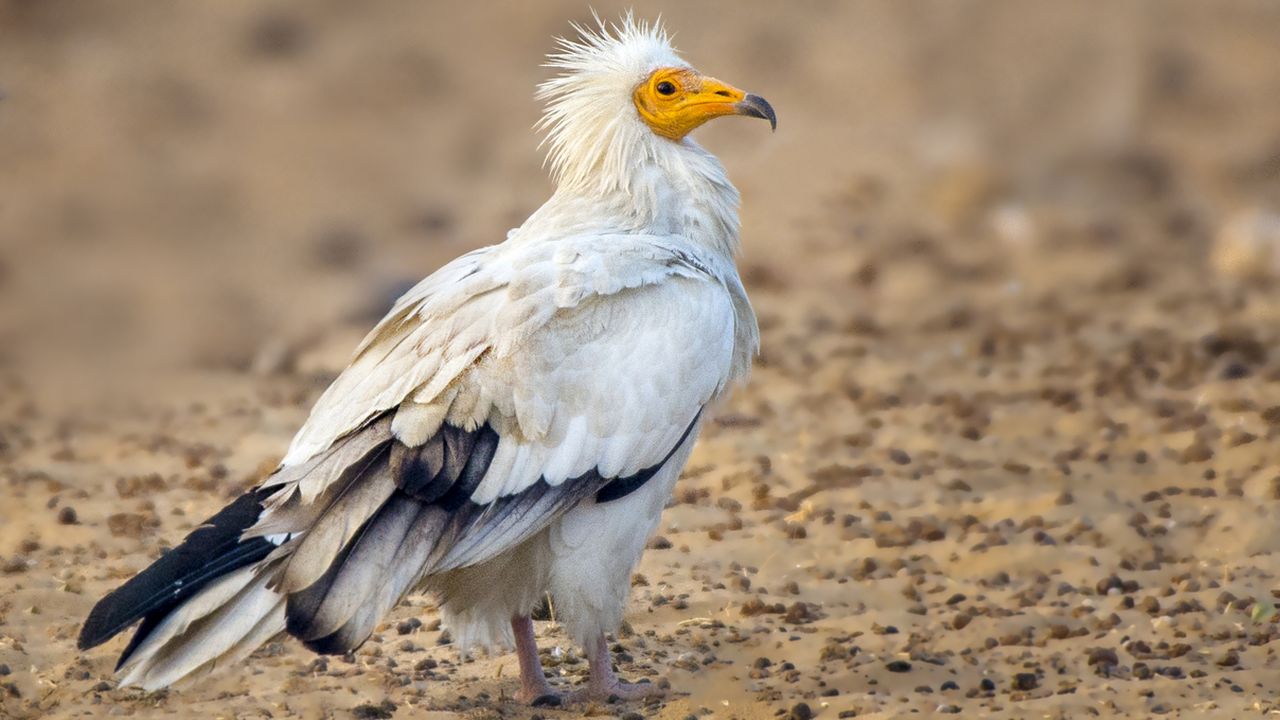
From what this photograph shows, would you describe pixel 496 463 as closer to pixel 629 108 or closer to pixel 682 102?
pixel 629 108

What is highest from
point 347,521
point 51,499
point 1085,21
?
point 1085,21

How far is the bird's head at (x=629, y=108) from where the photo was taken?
5.51 m

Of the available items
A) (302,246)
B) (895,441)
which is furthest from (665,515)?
(302,246)

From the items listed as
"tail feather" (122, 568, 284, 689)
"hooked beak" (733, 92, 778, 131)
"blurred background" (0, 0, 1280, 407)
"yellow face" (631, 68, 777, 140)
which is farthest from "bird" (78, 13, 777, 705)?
"blurred background" (0, 0, 1280, 407)

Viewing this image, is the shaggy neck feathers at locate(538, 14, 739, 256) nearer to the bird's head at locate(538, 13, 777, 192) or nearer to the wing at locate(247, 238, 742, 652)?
the bird's head at locate(538, 13, 777, 192)

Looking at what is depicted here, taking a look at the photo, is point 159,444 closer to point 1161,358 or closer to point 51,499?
point 51,499

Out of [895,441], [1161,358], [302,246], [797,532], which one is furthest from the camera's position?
[302,246]

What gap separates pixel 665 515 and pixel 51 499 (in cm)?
282

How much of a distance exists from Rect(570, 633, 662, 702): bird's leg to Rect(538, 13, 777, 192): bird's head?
169 centimetres

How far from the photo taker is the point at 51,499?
22.8 feet

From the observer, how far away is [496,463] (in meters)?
4.64

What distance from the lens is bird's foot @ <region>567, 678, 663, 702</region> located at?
16.4 feet

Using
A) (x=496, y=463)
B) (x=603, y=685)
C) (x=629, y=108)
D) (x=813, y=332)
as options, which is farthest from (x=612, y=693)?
(x=813, y=332)

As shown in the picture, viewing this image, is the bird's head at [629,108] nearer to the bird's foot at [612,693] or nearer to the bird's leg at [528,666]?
the bird's leg at [528,666]
